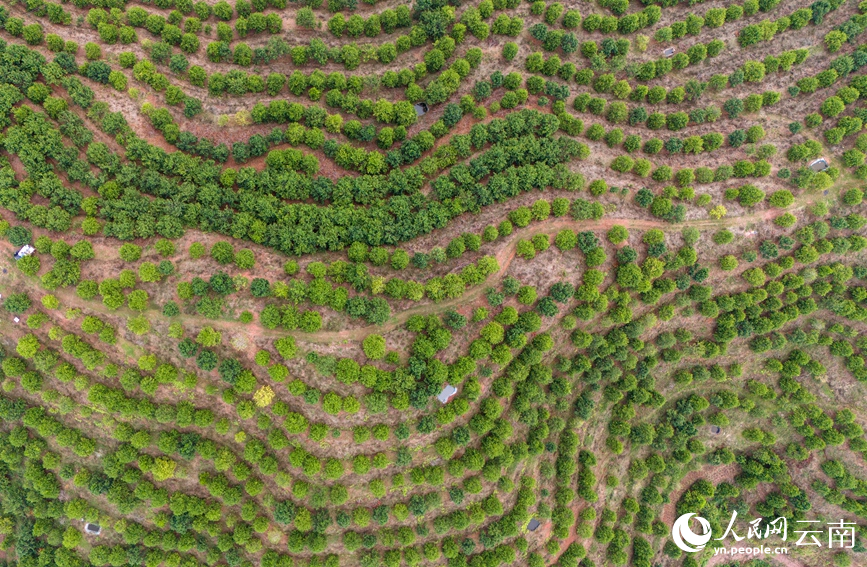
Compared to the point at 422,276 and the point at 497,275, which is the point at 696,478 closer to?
the point at 497,275

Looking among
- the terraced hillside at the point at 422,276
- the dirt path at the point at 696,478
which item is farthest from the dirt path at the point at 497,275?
the dirt path at the point at 696,478

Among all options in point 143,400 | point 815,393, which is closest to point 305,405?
point 143,400

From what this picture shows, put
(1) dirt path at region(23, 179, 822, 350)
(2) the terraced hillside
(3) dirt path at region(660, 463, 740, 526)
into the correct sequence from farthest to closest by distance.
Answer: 1. (3) dirt path at region(660, 463, 740, 526)
2. (2) the terraced hillside
3. (1) dirt path at region(23, 179, 822, 350)

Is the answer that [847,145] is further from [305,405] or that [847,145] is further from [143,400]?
[143,400]

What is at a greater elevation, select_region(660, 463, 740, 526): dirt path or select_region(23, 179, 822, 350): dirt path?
select_region(23, 179, 822, 350): dirt path

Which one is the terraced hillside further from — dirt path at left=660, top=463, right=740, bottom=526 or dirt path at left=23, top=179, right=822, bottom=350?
dirt path at left=660, top=463, right=740, bottom=526

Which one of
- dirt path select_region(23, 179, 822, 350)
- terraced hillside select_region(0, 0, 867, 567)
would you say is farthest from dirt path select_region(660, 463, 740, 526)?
dirt path select_region(23, 179, 822, 350)

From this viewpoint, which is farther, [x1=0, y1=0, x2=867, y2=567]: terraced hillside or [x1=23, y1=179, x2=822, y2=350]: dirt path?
[x1=0, y1=0, x2=867, y2=567]: terraced hillside

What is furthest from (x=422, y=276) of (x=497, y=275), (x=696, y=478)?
(x=696, y=478)
